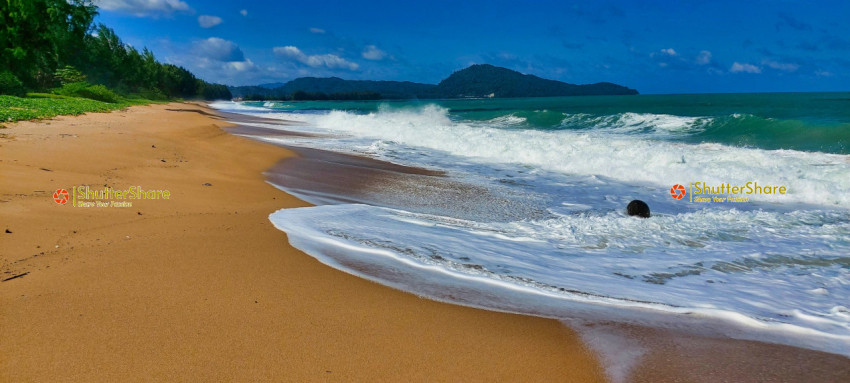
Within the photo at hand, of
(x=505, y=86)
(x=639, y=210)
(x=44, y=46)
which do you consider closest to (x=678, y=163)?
(x=639, y=210)

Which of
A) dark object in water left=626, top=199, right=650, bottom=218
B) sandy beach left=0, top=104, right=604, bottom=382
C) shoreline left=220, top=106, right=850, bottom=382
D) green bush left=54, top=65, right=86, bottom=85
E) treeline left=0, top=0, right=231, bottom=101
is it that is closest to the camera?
sandy beach left=0, top=104, right=604, bottom=382

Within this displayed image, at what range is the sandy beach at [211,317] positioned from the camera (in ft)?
7.67

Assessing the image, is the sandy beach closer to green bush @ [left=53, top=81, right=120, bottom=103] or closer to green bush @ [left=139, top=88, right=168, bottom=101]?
green bush @ [left=53, top=81, right=120, bottom=103]

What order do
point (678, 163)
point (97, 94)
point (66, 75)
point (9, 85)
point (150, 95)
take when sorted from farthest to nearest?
point (150, 95), point (66, 75), point (97, 94), point (9, 85), point (678, 163)

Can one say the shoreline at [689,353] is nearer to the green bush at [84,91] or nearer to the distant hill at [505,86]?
the green bush at [84,91]

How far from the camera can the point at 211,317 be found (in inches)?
110

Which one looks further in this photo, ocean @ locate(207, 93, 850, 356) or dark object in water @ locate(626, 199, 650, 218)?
dark object in water @ locate(626, 199, 650, 218)

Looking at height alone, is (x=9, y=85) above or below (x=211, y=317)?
above

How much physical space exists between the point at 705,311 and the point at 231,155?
398 inches

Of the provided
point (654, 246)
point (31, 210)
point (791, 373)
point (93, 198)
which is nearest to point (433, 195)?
point (654, 246)

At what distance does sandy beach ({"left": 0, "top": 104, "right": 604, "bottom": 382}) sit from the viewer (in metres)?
2.34

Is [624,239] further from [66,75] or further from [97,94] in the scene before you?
[66,75]

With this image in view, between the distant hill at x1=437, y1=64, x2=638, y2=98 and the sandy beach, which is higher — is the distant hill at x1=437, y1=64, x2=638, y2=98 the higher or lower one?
the higher one

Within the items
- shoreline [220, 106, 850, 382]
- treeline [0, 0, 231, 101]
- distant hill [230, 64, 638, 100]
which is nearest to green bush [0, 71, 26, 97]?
treeline [0, 0, 231, 101]
